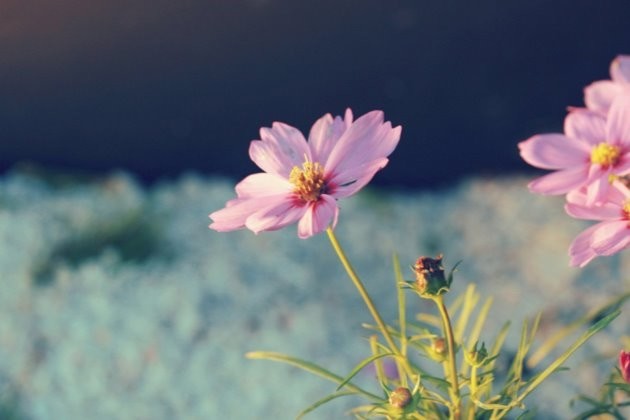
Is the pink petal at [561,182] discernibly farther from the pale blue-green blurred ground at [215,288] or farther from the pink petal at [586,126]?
the pale blue-green blurred ground at [215,288]

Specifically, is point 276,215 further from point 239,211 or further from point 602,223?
point 602,223

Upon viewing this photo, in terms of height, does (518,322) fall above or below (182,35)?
below

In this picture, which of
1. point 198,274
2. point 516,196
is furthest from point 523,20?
point 198,274

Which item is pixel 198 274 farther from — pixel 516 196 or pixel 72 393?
pixel 516 196

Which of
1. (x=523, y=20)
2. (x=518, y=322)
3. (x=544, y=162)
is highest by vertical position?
(x=523, y=20)

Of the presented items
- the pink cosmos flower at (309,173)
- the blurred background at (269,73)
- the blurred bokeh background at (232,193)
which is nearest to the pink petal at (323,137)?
the pink cosmos flower at (309,173)
